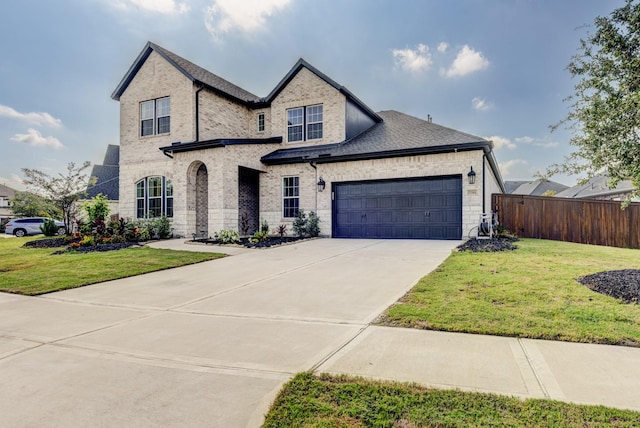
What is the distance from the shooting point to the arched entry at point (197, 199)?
1594cm

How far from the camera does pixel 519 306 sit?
16.0 feet

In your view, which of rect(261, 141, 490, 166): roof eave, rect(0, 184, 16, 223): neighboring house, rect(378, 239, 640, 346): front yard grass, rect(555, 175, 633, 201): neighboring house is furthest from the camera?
rect(0, 184, 16, 223): neighboring house

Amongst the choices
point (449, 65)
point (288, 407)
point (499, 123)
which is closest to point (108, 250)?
point (288, 407)

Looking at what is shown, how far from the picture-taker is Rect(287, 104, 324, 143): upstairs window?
58.0 feet

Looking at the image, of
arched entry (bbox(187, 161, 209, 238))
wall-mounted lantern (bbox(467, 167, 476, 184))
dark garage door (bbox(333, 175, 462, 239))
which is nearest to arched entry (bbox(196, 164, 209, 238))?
arched entry (bbox(187, 161, 209, 238))

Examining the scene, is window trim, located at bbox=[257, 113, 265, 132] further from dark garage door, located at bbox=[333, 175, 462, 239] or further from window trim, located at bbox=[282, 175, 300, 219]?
dark garage door, located at bbox=[333, 175, 462, 239]

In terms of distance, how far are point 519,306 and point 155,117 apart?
1791 cm

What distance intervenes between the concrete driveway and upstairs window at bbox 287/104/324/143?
11.1 m

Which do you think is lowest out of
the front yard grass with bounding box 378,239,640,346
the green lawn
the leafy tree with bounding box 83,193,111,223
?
the green lawn

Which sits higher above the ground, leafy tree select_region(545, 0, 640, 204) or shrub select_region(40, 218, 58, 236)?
leafy tree select_region(545, 0, 640, 204)

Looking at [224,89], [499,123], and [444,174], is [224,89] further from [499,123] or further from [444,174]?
[499,123]

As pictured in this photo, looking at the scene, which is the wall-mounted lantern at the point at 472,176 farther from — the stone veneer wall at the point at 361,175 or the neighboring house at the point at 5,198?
the neighboring house at the point at 5,198

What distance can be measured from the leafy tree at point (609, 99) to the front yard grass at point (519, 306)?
214cm

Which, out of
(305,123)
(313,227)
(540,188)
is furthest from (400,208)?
(540,188)
